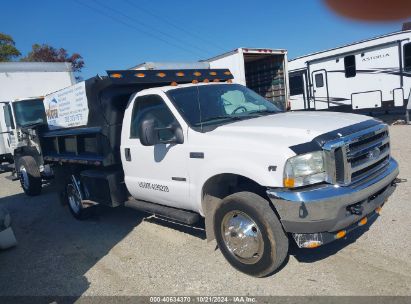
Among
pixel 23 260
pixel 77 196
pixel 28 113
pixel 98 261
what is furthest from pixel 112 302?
pixel 28 113

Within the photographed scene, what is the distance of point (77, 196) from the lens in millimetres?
6754

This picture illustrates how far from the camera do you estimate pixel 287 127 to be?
383cm

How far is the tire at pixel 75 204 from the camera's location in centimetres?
673

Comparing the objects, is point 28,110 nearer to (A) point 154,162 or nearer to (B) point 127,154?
(B) point 127,154

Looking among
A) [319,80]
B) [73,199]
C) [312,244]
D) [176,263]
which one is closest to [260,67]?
[319,80]

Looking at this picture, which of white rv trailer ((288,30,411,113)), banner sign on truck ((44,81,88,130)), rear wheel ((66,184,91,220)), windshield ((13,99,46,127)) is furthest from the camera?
white rv trailer ((288,30,411,113))

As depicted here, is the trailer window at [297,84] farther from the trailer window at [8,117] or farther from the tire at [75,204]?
the tire at [75,204]

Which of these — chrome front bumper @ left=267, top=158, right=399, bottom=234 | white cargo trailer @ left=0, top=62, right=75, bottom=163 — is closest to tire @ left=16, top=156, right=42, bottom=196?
white cargo trailer @ left=0, top=62, right=75, bottom=163

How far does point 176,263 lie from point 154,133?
5.09ft

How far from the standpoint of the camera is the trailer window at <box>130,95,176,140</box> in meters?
4.70

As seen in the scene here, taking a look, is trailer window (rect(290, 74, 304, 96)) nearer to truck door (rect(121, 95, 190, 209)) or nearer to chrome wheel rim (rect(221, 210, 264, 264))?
truck door (rect(121, 95, 190, 209))

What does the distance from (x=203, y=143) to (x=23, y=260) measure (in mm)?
3129

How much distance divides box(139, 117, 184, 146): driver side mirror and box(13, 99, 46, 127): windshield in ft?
24.1

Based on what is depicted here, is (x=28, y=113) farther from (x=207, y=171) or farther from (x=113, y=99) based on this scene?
(x=207, y=171)
